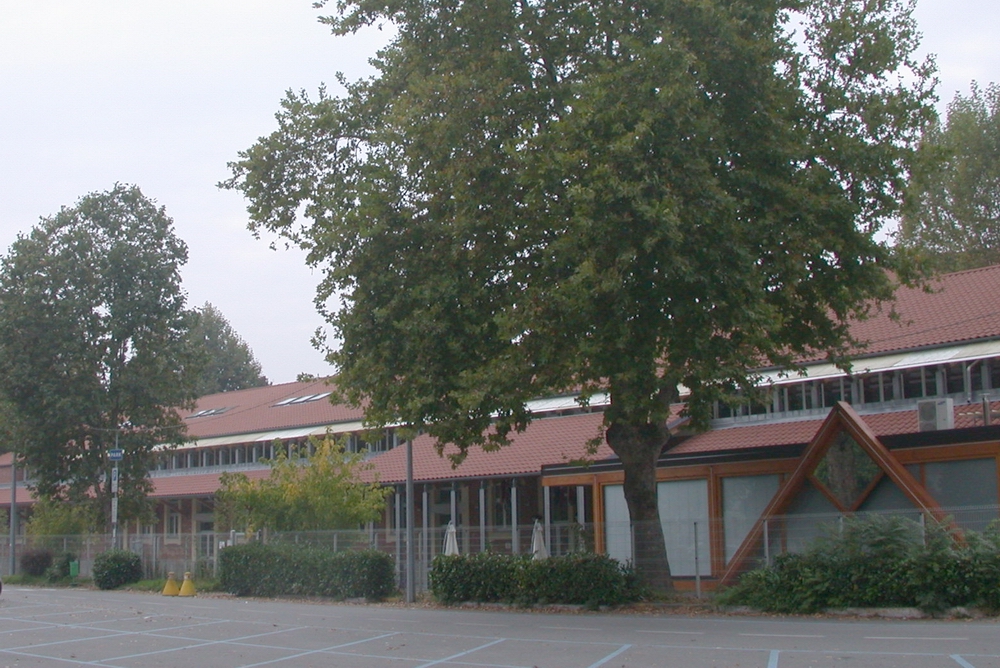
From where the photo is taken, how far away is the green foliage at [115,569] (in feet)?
124

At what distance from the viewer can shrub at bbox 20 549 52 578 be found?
43469 millimetres

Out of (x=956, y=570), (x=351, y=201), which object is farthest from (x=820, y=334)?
(x=351, y=201)

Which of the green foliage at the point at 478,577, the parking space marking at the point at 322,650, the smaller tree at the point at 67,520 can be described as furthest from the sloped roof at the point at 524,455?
the smaller tree at the point at 67,520

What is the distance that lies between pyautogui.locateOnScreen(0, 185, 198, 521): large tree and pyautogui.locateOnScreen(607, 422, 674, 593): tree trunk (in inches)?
1032

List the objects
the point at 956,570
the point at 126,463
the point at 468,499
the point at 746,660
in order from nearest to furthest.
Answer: the point at 746,660 → the point at 956,570 → the point at 468,499 → the point at 126,463

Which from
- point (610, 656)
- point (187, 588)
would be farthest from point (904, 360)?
point (187, 588)

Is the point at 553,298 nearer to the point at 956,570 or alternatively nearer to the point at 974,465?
the point at 956,570

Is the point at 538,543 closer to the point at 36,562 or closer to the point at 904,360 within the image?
the point at 904,360

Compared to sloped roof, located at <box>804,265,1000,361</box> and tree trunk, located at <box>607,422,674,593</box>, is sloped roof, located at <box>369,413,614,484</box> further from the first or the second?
sloped roof, located at <box>804,265,1000,361</box>

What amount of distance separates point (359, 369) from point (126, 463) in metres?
26.1

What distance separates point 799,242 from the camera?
19656 millimetres

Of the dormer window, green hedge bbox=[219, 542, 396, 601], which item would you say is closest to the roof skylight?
the dormer window

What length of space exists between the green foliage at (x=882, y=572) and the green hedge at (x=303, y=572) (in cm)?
1004

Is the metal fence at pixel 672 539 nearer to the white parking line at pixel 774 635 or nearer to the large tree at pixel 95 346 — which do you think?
the white parking line at pixel 774 635
